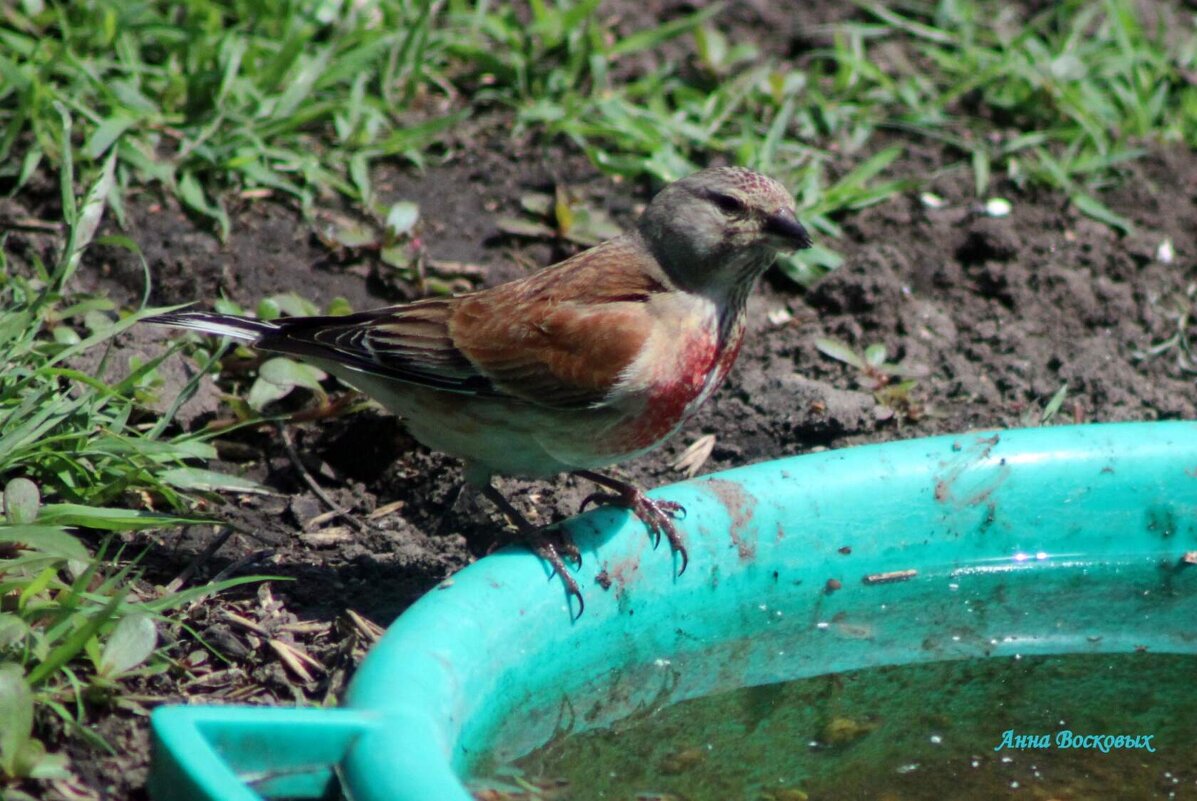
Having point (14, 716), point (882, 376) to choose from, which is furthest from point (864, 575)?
point (14, 716)

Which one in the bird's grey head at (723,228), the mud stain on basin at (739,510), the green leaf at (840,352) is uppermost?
the bird's grey head at (723,228)

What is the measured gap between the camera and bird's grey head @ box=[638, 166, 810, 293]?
168 inches

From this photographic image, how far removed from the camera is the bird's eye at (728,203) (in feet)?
14.1

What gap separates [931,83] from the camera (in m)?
7.02

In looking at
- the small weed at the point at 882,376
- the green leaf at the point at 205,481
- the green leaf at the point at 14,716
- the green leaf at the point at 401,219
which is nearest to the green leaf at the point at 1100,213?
the small weed at the point at 882,376

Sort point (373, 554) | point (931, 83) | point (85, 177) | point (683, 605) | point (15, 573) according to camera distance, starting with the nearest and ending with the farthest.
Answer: point (15, 573) → point (683, 605) → point (373, 554) → point (85, 177) → point (931, 83)

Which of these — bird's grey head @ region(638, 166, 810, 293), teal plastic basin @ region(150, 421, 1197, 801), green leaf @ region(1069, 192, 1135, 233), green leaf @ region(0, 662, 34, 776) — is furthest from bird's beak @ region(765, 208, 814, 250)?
green leaf @ region(1069, 192, 1135, 233)

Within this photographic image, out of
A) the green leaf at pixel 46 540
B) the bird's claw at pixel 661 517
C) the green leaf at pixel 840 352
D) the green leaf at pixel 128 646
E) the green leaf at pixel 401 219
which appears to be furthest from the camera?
the green leaf at pixel 401 219

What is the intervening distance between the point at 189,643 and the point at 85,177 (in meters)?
2.39

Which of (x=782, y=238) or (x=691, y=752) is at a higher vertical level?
(x=782, y=238)

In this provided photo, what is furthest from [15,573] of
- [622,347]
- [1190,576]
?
[1190,576]

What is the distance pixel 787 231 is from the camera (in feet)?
13.9

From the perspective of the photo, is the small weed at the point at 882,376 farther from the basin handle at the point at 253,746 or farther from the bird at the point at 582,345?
the basin handle at the point at 253,746

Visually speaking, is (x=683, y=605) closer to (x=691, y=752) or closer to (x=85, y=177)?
(x=691, y=752)
